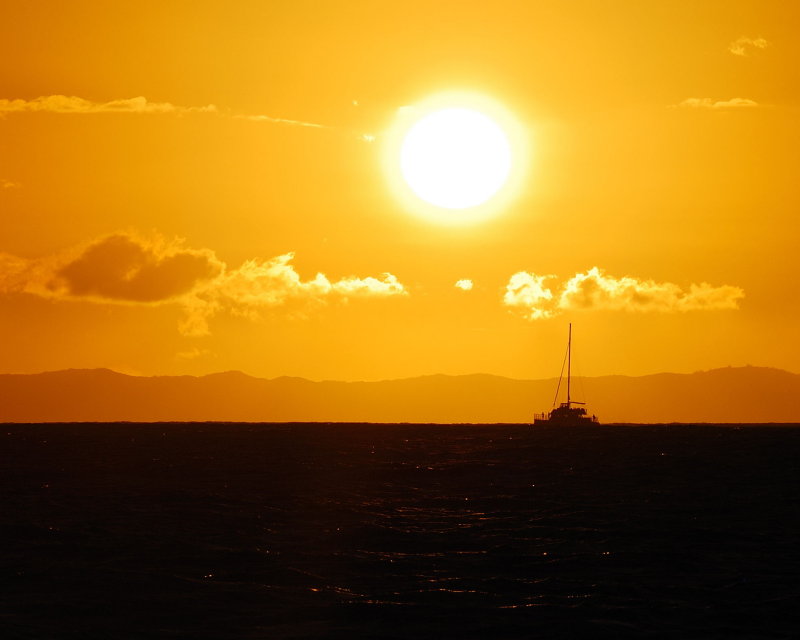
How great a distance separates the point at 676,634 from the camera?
3294 cm

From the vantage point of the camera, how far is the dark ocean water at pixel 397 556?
34.5 meters

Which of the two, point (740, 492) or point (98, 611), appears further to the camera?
point (740, 492)

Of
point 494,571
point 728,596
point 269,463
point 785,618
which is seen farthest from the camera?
point 269,463

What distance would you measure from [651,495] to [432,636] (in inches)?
1827

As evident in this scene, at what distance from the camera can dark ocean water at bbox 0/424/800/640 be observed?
34.5 metres

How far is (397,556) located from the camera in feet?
156

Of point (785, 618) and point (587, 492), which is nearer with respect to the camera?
point (785, 618)

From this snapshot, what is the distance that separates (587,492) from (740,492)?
11.5 m

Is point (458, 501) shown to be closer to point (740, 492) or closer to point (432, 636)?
point (740, 492)

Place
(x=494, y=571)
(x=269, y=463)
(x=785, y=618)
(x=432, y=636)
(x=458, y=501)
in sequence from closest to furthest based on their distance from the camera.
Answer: (x=432, y=636) → (x=785, y=618) → (x=494, y=571) → (x=458, y=501) → (x=269, y=463)

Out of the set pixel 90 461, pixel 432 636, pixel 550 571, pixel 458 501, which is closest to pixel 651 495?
pixel 458 501

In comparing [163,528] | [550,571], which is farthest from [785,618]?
[163,528]

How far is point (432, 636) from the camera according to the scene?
3259 centimetres

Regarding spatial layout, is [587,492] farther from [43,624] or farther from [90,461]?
[90,461]
